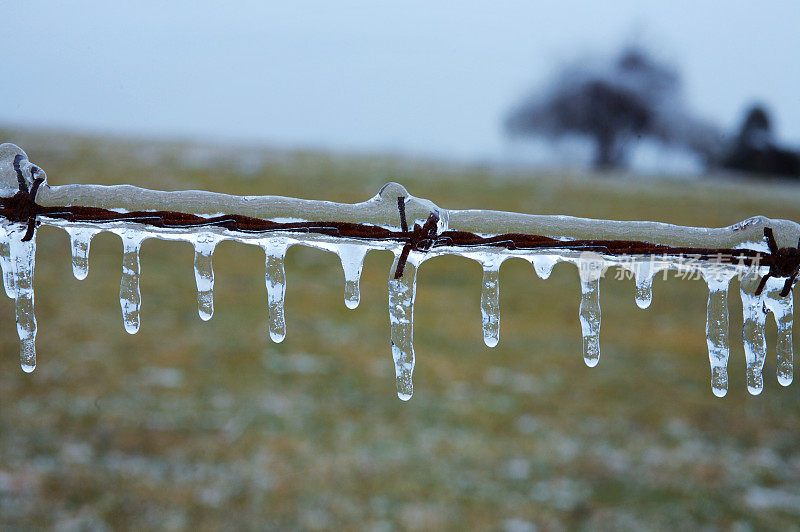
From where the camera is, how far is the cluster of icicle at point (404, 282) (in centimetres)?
140

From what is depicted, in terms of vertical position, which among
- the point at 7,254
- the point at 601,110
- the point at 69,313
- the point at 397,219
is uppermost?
the point at 601,110

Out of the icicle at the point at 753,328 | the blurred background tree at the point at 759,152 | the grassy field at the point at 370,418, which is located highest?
the blurred background tree at the point at 759,152

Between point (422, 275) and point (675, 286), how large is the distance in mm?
5639

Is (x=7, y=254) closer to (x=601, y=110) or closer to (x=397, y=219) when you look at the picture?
(x=397, y=219)

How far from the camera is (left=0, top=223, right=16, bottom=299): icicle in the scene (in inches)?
54.4

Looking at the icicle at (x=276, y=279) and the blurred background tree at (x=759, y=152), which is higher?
the blurred background tree at (x=759, y=152)

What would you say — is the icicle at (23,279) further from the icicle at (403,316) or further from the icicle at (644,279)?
the icicle at (644,279)

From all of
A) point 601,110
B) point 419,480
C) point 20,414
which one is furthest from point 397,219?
point 601,110

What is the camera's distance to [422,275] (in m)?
13.9

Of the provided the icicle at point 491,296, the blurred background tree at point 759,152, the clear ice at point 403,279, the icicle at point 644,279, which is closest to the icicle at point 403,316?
the clear ice at point 403,279

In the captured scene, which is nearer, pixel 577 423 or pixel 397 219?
pixel 397 219

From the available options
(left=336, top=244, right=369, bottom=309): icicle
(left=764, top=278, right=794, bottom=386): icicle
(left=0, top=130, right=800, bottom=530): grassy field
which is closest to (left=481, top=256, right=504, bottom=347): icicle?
(left=336, top=244, right=369, bottom=309): icicle

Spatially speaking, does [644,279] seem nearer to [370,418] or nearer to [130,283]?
[130,283]

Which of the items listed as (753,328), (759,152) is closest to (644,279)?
(753,328)
